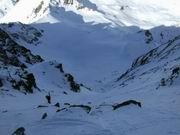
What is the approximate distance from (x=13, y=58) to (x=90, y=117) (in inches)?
1486

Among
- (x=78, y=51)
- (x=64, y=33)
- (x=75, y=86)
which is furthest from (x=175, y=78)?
(x=64, y=33)

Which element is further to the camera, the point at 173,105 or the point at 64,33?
the point at 64,33

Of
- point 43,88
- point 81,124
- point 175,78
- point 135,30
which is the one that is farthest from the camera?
point 135,30

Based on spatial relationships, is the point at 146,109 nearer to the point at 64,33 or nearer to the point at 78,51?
the point at 78,51

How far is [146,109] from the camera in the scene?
23.1m

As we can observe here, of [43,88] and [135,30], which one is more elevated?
[135,30]

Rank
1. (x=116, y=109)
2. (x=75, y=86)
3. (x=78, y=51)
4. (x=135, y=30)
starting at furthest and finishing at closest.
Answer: (x=135, y=30) < (x=78, y=51) < (x=75, y=86) < (x=116, y=109)

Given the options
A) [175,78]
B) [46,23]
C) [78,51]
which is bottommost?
[175,78]

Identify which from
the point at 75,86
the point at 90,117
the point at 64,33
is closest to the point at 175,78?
the point at 90,117

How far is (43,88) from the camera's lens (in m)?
48.2

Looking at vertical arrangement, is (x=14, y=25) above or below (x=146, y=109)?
above

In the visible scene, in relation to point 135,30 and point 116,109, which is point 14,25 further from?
point 116,109

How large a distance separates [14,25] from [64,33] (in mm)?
19295

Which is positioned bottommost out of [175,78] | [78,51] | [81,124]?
[81,124]
